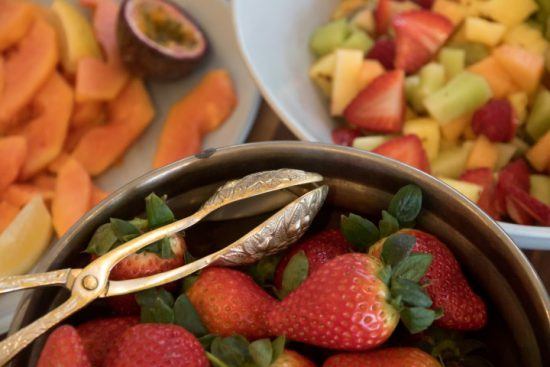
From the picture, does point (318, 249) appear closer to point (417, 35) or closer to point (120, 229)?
point (120, 229)

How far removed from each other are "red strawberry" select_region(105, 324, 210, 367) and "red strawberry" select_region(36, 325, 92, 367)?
2 cm

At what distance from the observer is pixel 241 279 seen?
20.0 inches

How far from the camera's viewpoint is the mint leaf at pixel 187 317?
18.9 inches

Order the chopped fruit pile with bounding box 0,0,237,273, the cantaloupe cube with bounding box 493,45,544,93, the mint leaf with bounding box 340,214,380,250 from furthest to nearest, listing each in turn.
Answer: the chopped fruit pile with bounding box 0,0,237,273 → the cantaloupe cube with bounding box 493,45,544,93 → the mint leaf with bounding box 340,214,380,250

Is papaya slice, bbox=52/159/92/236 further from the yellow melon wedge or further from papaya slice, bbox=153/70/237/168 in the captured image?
papaya slice, bbox=153/70/237/168

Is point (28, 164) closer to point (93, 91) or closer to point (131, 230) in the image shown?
point (93, 91)

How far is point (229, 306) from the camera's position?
1.59ft

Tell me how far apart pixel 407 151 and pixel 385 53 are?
0.23 meters

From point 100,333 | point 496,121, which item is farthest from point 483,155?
point 100,333

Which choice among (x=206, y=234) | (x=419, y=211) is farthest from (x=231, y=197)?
(x=419, y=211)

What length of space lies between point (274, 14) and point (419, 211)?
658mm

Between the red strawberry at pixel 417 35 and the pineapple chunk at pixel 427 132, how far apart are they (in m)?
0.12

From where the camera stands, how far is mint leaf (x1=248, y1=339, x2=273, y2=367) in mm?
440

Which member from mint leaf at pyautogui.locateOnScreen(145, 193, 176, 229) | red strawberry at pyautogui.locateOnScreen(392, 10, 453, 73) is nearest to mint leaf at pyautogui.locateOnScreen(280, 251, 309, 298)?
mint leaf at pyautogui.locateOnScreen(145, 193, 176, 229)
